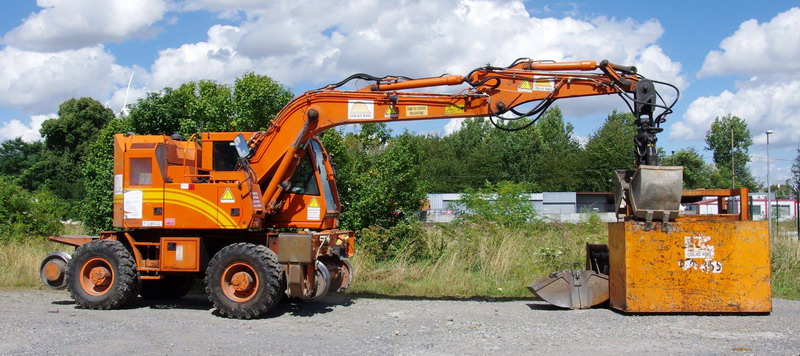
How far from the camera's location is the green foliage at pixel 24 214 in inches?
772

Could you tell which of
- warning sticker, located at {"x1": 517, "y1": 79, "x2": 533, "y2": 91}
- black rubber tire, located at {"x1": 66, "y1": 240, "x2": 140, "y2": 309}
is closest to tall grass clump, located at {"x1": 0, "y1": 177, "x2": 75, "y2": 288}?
black rubber tire, located at {"x1": 66, "y1": 240, "x2": 140, "y2": 309}

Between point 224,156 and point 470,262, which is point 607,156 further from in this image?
point 224,156

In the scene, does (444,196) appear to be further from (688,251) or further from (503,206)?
(688,251)

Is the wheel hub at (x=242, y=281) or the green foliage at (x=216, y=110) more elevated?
the green foliage at (x=216, y=110)

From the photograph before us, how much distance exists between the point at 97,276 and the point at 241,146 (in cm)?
317

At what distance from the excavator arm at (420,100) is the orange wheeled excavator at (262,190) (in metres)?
0.02

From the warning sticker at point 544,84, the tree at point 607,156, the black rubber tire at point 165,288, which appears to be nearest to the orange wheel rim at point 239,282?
the black rubber tire at point 165,288

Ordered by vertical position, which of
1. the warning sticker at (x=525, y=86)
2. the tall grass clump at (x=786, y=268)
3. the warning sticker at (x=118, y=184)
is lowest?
the tall grass clump at (x=786, y=268)

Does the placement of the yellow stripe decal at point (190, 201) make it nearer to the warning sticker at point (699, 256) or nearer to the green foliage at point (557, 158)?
the warning sticker at point (699, 256)

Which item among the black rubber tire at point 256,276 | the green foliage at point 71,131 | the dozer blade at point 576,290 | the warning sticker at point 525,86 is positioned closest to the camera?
the black rubber tire at point 256,276

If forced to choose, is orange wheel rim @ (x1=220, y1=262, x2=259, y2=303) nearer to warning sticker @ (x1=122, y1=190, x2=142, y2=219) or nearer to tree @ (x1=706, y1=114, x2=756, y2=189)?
warning sticker @ (x1=122, y1=190, x2=142, y2=219)

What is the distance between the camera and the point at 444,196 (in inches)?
2377

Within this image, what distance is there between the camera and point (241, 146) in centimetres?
1141

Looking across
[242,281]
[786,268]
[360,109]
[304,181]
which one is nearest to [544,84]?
[360,109]
